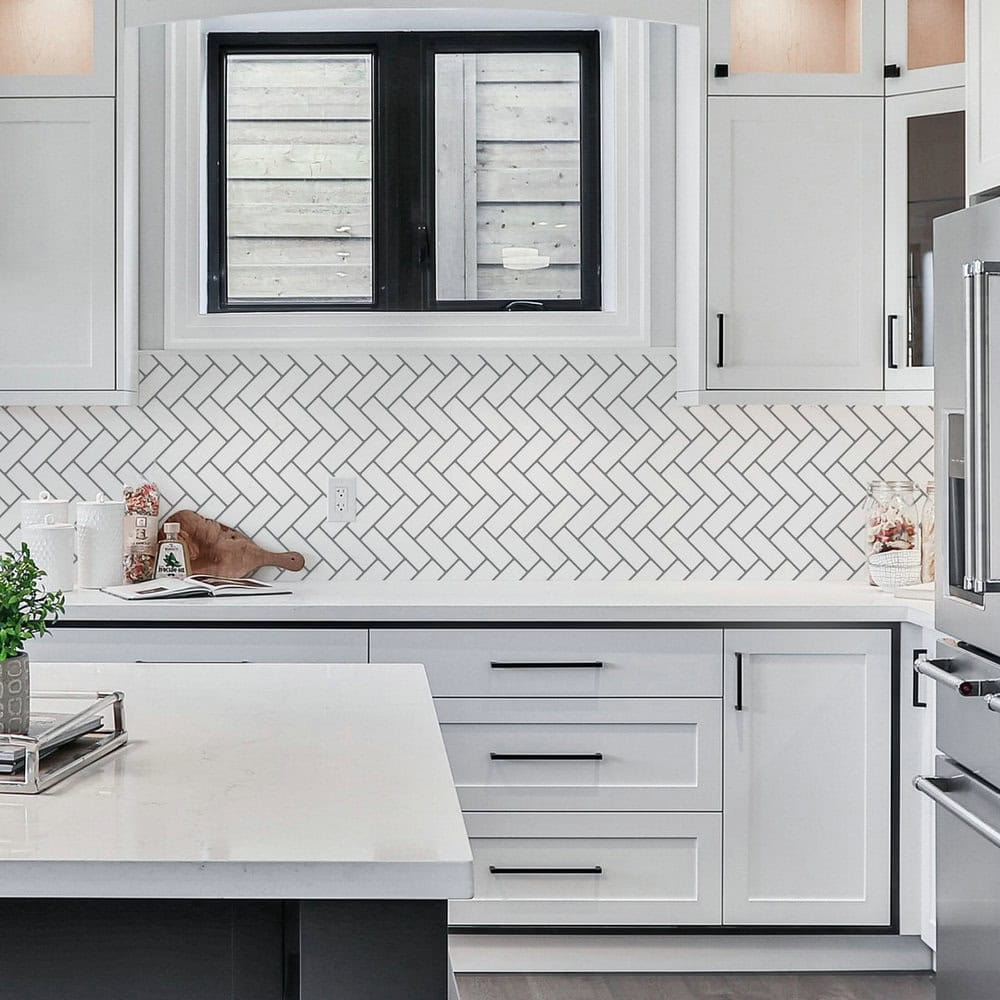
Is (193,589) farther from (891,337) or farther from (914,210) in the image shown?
(914,210)

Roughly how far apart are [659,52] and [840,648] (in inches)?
69.9

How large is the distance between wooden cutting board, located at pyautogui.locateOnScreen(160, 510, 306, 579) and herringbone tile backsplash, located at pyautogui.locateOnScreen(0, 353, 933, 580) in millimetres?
54

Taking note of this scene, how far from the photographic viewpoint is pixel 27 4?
3.31 metres

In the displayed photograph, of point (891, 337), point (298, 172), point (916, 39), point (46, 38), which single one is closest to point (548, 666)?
point (891, 337)

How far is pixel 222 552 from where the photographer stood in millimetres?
3393

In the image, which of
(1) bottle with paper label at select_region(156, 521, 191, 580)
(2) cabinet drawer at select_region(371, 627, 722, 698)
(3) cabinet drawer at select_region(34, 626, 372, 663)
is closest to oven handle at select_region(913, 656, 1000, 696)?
(2) cabinet drawer at select_region(371, 627, 722, 698)

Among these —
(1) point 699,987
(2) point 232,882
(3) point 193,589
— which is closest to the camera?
(2) point 232,882

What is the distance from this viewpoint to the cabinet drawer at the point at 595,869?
9.41 ft

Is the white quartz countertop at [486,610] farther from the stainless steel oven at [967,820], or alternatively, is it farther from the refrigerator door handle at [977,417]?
the refrigerator door handle at [977,417]

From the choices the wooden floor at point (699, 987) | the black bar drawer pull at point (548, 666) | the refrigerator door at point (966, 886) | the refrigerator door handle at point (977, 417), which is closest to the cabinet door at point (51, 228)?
the black bar drawer pull at point (548, 666)

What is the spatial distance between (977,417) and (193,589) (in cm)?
188

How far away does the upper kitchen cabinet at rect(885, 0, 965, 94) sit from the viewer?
310cm

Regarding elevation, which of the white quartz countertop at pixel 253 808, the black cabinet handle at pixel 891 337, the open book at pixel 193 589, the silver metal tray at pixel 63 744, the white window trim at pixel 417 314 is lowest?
the white quartz countertop at pixel 253 808

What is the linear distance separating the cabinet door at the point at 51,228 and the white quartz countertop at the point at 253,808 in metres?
Answer: 1.68
